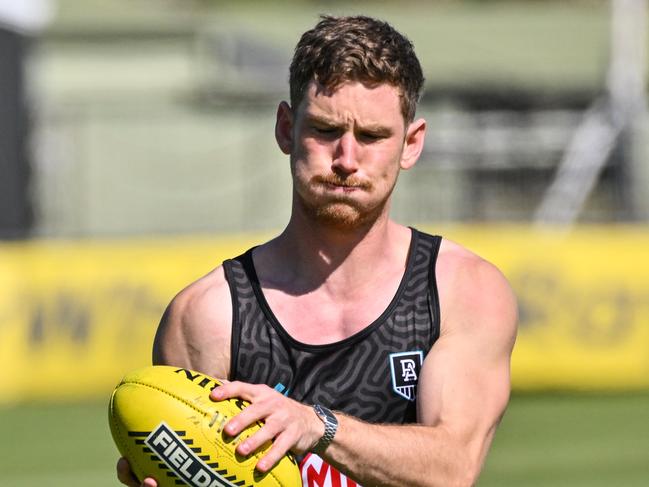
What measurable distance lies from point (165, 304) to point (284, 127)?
34.0ft

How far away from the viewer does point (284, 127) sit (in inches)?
195

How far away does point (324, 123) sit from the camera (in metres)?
4.69

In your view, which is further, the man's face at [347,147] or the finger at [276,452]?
the man's face at [347,147]

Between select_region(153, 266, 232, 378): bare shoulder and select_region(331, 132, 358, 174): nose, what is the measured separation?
2.13 feet

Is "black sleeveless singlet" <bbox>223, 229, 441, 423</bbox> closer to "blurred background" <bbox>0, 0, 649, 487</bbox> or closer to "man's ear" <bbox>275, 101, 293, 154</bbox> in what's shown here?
"man's ear" <bbox>275, 101, 293, 154</bbox>

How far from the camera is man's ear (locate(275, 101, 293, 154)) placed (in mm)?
4902

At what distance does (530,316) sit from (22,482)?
627 centimetres

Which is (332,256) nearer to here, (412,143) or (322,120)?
(412,143)

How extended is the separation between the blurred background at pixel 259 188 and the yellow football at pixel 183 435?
6.07 metres

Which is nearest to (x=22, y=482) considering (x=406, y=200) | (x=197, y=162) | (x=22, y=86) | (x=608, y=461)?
(x=608, y=461)

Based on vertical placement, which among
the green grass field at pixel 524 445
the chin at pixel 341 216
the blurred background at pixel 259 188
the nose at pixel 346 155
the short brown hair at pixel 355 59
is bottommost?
the green grass field at pixel 524 445

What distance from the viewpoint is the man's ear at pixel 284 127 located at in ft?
16.1

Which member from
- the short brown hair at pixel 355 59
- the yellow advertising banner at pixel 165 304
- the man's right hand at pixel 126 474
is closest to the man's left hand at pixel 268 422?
the man's right hand at pixel 126 474

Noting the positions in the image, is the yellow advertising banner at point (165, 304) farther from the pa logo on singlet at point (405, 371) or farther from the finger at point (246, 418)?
the finger at point (246, 418)
